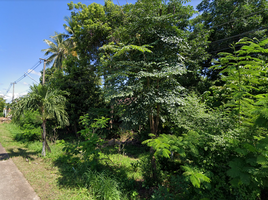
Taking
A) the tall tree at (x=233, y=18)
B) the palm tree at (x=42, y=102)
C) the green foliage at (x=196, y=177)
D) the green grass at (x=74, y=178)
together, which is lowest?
the green grass at (x=74, y=178)

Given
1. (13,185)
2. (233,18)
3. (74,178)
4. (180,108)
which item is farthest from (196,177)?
(233,18)

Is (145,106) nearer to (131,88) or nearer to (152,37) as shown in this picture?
(131,88)

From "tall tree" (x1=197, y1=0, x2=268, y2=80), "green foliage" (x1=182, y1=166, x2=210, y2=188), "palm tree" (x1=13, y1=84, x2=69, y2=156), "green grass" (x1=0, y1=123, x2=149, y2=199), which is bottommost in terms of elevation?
"green grass" (x1=0, y1=123, x2=149, y2=199)

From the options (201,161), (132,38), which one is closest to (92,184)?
Result: (201,161)

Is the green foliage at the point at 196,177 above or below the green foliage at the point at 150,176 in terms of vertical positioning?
above

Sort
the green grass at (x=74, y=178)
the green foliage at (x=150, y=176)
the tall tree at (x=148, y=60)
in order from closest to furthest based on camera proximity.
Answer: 1. the green grass at (x=74, y=178)
2. the tall tree at (x=148, y=60)
3. the green foliage at (x=150, y=176)

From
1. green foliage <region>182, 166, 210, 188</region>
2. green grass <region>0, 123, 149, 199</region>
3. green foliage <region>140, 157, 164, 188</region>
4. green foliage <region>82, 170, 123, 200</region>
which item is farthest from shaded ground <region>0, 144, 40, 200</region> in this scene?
green foliage <region>182, 166, 210, 188</region>

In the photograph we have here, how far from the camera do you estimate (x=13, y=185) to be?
411 cm

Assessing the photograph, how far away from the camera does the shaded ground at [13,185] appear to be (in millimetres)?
3646

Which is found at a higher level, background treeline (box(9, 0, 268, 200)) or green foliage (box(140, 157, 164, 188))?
background treeline (box(9, 0, 268, 200))

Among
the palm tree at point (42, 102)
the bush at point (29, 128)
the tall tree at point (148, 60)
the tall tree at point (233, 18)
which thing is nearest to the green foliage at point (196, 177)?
the tall tree at point (148, 60)

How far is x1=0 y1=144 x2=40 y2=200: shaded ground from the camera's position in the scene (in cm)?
365

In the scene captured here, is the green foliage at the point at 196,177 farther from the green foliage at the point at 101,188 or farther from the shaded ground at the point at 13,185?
the shaded ground at the point at 13,185

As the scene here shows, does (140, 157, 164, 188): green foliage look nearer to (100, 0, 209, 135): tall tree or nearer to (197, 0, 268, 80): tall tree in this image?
(100, 0, 209, 135): tall tree
